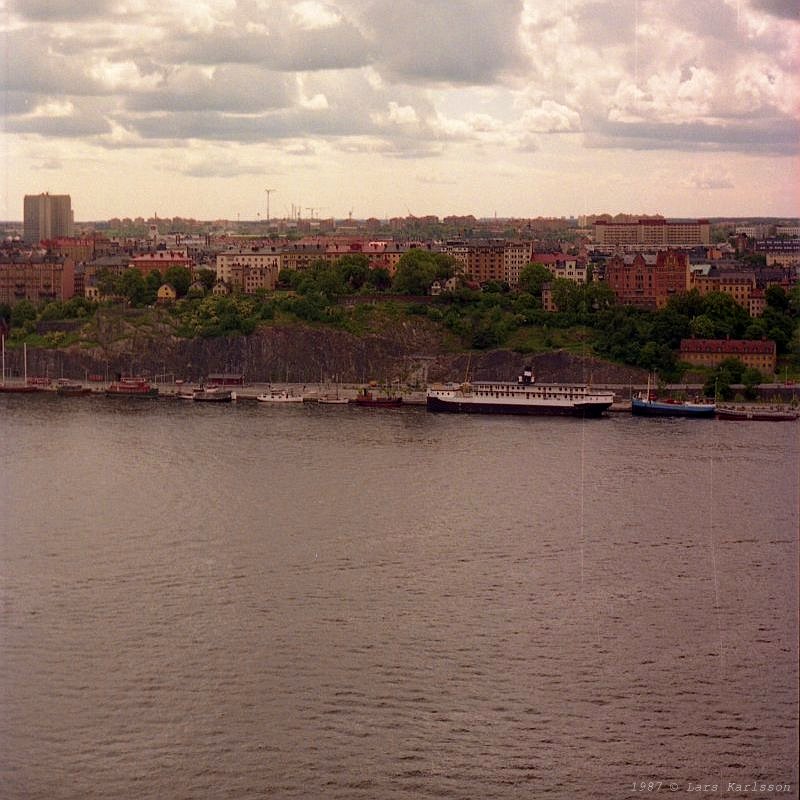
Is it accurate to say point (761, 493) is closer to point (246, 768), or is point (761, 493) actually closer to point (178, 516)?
point (178, 516)

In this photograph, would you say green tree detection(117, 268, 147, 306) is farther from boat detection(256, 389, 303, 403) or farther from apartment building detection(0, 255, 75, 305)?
boat detection(256, 389, 303, 403)

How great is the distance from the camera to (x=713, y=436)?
19.5 meters

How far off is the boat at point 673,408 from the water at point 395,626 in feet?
15.7

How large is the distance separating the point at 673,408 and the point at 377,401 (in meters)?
4.06

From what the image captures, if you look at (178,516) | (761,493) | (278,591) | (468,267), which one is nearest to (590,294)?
(468,267)

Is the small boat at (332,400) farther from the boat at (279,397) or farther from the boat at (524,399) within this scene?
the boat at (524,399)

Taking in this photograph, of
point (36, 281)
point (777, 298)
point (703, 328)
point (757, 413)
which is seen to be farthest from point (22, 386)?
point (777, 298)

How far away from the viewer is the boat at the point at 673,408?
21906 mm

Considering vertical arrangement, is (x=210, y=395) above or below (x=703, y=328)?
below

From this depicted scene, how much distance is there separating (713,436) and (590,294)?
8435mm

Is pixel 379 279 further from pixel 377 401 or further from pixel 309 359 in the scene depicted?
pixel 377 401

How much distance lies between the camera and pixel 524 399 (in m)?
23.0

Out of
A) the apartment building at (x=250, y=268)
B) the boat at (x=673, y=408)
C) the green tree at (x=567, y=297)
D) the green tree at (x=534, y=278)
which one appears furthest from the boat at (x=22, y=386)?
the boat at (x=673, y=408)

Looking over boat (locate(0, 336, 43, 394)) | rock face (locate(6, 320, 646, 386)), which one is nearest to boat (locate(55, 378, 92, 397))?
boat (locate(0, 336, 43, 394))
